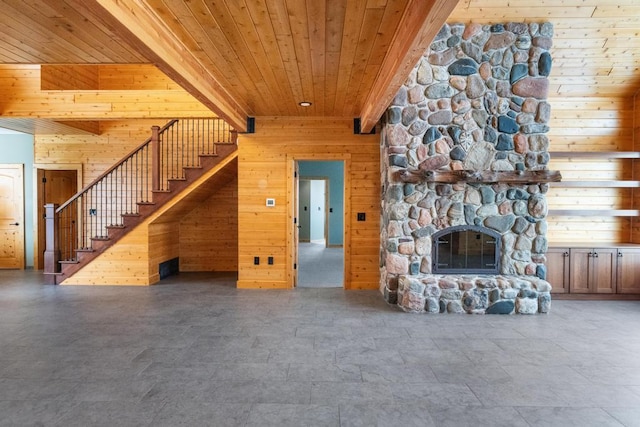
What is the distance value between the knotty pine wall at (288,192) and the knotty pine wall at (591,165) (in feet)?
9.37

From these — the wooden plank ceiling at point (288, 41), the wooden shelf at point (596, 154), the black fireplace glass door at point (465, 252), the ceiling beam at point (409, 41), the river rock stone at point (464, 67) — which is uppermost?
the river rock stone at point (464, 67)

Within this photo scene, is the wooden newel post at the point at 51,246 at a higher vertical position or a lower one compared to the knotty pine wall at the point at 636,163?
lower

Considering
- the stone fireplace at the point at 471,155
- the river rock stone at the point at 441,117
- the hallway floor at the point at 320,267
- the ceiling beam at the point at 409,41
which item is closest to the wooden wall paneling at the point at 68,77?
the hallway floor at the point at 320,267

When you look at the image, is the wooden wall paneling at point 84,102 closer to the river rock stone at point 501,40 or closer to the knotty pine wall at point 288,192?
the knotty pine wall at point 288,192

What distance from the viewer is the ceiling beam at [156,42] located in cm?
218

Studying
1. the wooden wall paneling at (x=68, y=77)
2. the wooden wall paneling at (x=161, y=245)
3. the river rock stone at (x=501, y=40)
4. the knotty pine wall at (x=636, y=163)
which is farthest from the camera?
the wooden wall paneling at (x=161, y=245)

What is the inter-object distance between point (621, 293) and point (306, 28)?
5.56 metres

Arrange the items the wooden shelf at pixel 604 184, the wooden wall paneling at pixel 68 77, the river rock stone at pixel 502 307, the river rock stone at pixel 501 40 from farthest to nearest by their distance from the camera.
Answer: the wooden wall paneling at pixel 68 77
the wooden shelf at pixel 604 184
the river rock stone at pixel 501 40
the river rock stone at pixel 502 307

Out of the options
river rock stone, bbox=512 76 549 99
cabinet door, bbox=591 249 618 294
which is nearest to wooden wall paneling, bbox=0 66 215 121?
river rock stone, bbox=512 76 549 99

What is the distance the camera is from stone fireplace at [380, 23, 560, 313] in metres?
4.58

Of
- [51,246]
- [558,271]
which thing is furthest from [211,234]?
[558,271]

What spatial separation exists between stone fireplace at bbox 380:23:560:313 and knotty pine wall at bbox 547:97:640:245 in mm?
1360

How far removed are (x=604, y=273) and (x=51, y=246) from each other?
8548 millimetres

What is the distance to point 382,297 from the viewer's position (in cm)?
514
